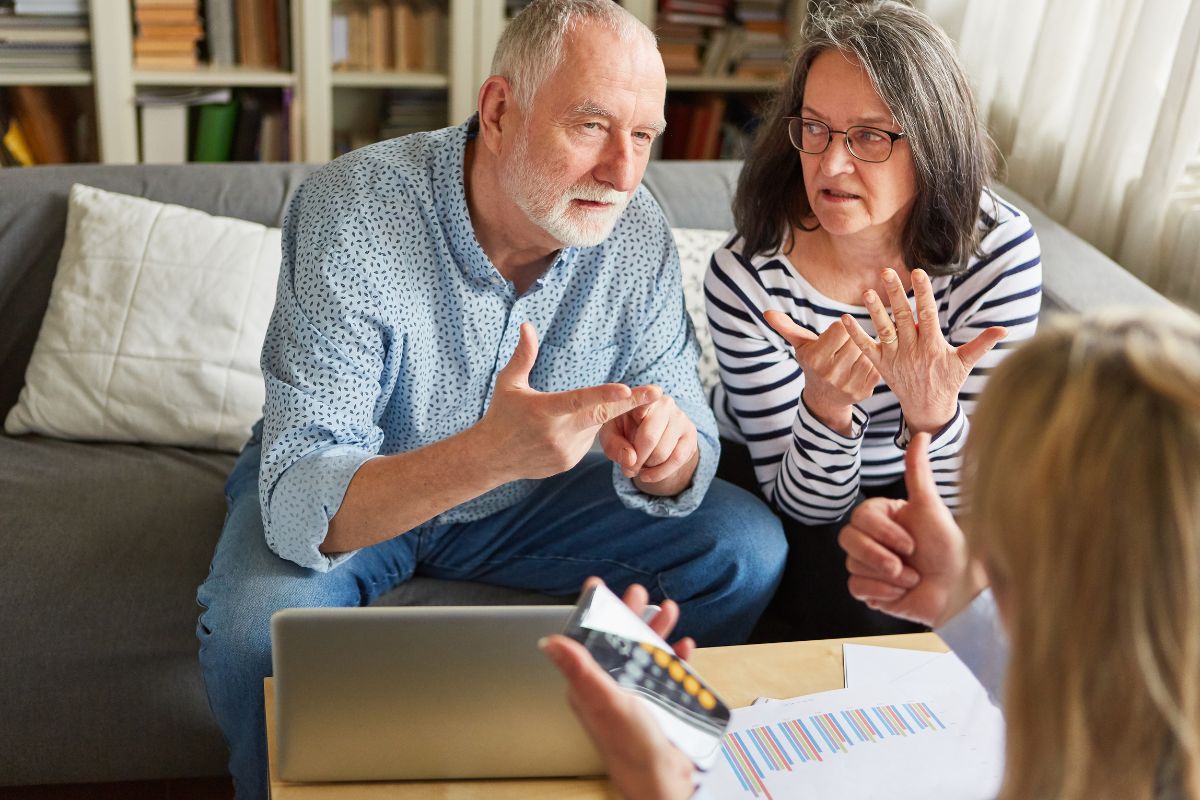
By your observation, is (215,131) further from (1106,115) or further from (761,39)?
(1106,115)

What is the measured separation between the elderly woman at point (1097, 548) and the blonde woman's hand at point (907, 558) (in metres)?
0.31

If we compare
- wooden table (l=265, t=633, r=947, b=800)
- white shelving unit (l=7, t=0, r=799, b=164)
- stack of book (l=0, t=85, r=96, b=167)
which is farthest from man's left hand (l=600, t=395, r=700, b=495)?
stack of book (l=0, t=85, r=96, b=167)

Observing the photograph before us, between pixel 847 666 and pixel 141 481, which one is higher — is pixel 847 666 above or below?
above

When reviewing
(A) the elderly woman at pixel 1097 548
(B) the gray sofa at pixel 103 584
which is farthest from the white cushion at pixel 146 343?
(A) the elderly woman at pixel 1097 548

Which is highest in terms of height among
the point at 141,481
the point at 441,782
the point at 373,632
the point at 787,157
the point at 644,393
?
the point at 787,157

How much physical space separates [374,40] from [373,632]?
2.43 metres

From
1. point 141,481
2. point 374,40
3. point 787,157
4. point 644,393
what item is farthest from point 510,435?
point 374,40

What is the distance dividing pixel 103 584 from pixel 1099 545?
4.35 ft

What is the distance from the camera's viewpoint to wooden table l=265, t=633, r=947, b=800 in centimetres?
112

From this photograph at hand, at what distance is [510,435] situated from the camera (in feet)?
4.23

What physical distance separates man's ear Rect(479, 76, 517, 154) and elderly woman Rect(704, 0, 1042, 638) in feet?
1.22

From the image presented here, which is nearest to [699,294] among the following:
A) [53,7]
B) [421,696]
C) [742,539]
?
[742,539]

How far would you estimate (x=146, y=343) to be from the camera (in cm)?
190

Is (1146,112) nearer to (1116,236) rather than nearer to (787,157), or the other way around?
(1116,236)
